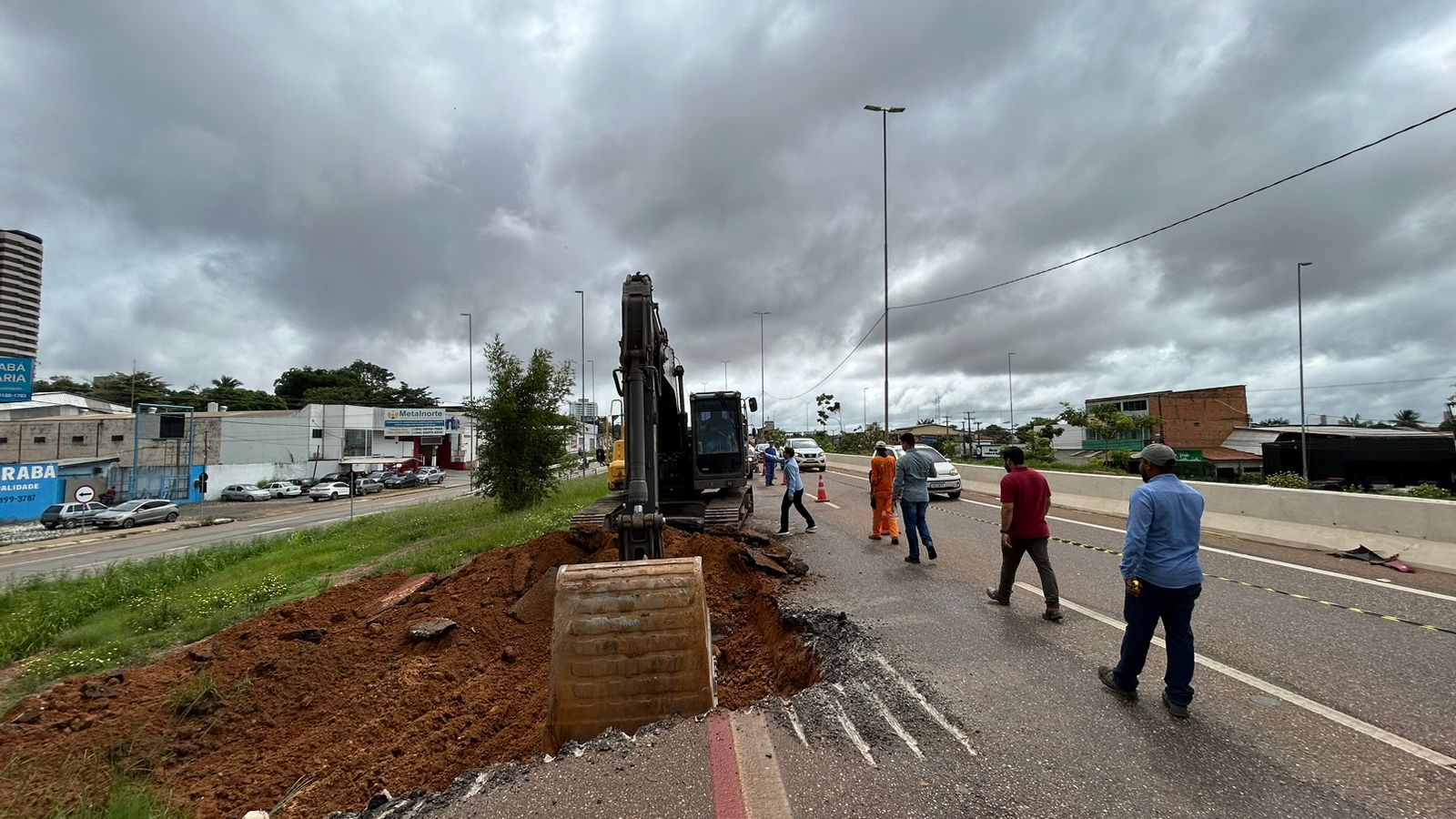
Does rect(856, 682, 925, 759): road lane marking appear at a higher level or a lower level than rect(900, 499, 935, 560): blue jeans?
lower

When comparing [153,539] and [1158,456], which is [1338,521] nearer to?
[1158,456]

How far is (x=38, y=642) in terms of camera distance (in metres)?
7.64

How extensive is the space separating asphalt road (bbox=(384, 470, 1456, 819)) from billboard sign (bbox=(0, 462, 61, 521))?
42938 mm

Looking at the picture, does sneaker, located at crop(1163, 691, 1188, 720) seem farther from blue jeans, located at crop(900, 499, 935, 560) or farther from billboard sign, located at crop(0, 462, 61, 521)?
billboard sign, located at crop(0, 462, 61, 521)

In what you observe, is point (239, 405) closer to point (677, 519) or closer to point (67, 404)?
point (67, 404)

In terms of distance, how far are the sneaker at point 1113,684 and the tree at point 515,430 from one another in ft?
52.9

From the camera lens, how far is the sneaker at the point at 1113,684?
381 cm

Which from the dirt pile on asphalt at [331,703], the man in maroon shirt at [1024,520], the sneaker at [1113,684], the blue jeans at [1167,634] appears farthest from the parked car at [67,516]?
the blue jeans at [1167,634]

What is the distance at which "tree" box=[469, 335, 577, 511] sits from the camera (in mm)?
17750

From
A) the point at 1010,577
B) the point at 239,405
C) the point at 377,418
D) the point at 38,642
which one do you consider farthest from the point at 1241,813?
the point at 239,405

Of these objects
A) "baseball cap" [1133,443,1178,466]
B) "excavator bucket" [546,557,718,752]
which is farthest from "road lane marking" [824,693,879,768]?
"baseball cap" [1133,443,1178,466]

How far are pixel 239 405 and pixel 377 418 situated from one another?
30.6 meters

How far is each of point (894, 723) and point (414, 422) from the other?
2627 inches

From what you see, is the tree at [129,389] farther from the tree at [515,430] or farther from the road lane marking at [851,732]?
the road lane marking at [851,732]
